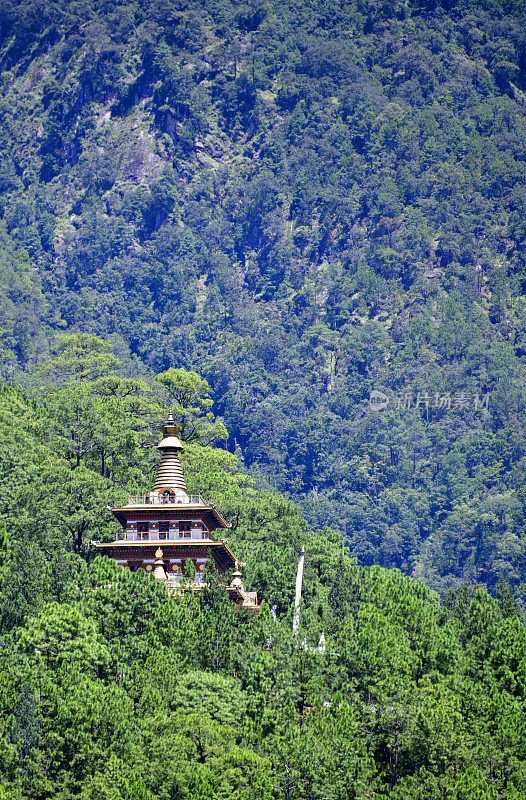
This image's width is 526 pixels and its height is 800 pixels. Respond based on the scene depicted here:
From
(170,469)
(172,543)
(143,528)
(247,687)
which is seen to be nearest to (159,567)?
(172,543)

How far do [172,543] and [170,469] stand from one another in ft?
28.1

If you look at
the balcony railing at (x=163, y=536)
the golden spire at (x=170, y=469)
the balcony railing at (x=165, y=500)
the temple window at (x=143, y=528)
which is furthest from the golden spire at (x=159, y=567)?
the golden spire at (x=170, y=469)

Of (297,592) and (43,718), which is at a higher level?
(297,592)

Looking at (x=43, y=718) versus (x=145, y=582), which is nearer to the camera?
(x=43, y=718)

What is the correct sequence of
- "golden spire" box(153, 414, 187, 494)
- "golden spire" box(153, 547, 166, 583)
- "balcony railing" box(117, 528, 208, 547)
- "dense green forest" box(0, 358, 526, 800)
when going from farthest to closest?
1. "golden spire" box(153, 414, 187, 494)
2. "balcony railing" box(117, 528, 208, 547)
3. "golden spire" box(153, 547, 166, 583)
4. "dense green forest" box(0, 358, 526, 800)

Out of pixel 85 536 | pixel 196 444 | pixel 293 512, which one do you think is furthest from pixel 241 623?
pixel 196 444

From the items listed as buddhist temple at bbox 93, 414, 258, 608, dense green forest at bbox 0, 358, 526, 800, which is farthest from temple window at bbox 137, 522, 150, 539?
dense green forest at bbox 0, 358, 526, 800

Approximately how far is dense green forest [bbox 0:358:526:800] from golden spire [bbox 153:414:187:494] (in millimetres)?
5207

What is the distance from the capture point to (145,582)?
284 feet

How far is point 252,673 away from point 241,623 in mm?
7319

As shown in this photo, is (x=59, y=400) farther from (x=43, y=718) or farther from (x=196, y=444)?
(x=43, y=718)

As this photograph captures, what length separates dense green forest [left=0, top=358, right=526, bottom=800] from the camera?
72.9 meters

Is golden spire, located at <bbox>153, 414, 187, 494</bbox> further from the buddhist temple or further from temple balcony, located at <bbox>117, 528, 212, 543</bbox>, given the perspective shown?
temple balcony, located at <bbox>117, 528, 212, 543</bbox>

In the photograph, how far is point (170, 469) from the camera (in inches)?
4085
